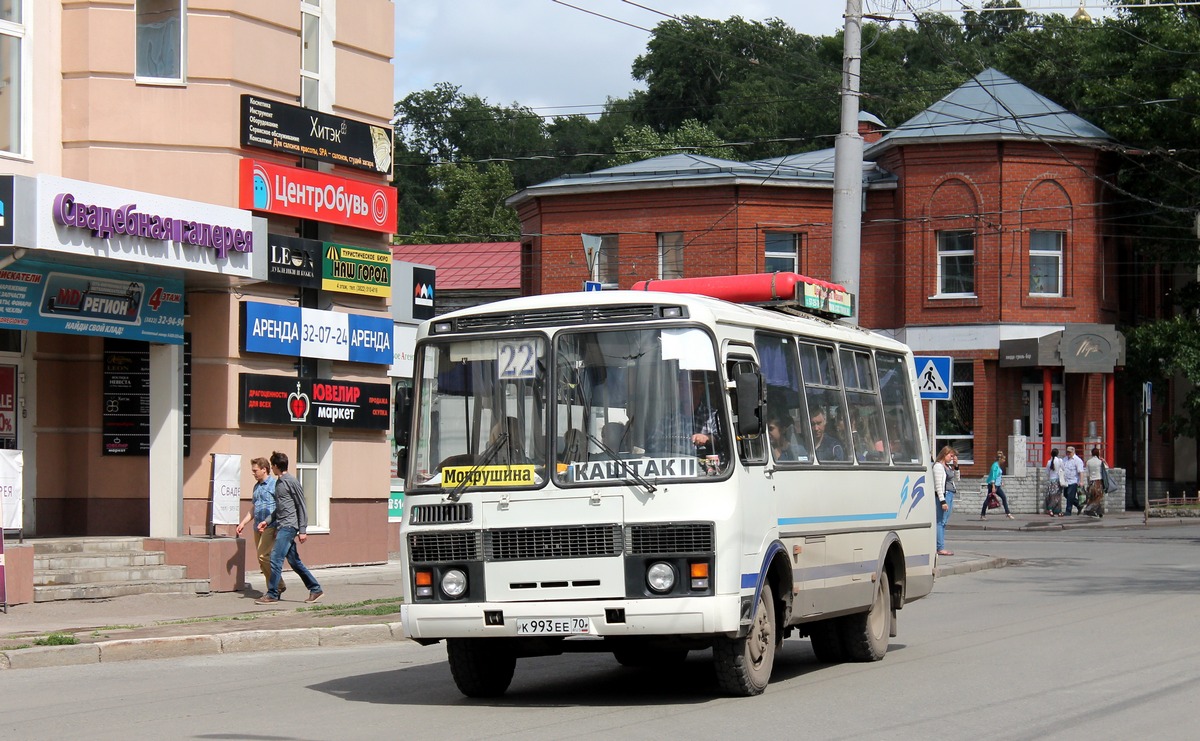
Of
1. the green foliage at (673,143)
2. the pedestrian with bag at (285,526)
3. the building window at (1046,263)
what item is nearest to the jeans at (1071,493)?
the building window at (1046,263)

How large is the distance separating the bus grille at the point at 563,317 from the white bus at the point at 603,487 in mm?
12

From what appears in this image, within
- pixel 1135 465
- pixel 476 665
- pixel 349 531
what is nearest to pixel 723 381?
pixel 476 665

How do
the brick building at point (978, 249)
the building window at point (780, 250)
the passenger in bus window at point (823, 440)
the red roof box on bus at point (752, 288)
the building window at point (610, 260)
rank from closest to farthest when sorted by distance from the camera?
the passenger in bus window at point (823, 440) < the red roof box on bus at point (752, 288) < the brick building at point (978, 249) < the building window at point (780, 250) < the building window at point (610, 260)

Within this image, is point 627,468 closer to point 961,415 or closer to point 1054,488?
point 1054,488

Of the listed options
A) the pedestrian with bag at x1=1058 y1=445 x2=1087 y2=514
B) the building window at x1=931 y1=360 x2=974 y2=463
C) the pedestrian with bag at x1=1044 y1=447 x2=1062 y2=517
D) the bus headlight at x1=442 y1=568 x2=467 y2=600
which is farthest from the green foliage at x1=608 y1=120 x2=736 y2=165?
the bus headlight at x1=442 y1=568 x2=467 y2=600

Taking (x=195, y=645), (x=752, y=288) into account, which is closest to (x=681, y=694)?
(x=752, y=288)

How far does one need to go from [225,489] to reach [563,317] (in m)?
10.3

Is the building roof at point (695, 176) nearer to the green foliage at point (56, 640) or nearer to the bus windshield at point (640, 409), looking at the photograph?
the green foliage at point (56, 640)

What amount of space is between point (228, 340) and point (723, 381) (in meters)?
11.2

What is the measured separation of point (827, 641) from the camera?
1317 centimetres

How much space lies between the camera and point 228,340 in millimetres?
20094

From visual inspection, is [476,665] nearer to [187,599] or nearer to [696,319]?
[696,319]

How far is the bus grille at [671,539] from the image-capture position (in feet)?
33.0

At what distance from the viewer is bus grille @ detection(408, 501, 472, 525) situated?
1049cm
